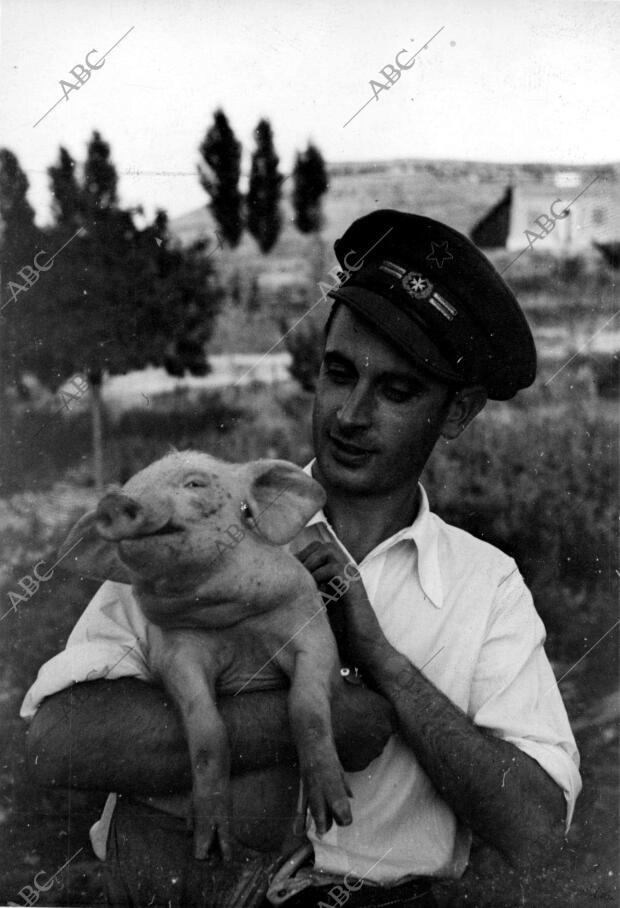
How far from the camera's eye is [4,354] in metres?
3.97

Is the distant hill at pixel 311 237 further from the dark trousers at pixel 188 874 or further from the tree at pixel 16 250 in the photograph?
the dark trousers at pixel 188 874

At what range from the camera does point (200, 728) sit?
3311 millimetres

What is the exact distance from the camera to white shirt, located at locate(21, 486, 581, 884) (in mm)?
3611

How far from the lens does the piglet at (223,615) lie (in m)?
3.25

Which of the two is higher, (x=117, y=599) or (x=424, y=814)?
(x=117, y=599)

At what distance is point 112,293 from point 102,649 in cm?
125

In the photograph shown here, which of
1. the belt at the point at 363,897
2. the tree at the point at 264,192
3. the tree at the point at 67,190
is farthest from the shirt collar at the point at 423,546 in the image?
the tree at the point at 67,190

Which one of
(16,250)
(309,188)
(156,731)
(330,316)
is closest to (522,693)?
(156,731)

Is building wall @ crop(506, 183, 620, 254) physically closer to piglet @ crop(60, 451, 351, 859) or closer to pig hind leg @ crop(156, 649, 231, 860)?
piglet @ crop(60, 451, 351, 859)

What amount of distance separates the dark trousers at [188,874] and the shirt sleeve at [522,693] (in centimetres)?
60

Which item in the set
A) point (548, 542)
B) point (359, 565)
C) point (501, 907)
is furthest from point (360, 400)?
point (501, 907)

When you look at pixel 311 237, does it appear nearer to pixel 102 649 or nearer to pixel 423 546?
pixel 423 546

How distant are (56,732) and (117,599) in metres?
0.46

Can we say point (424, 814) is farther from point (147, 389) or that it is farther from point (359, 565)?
point (147, 389)
